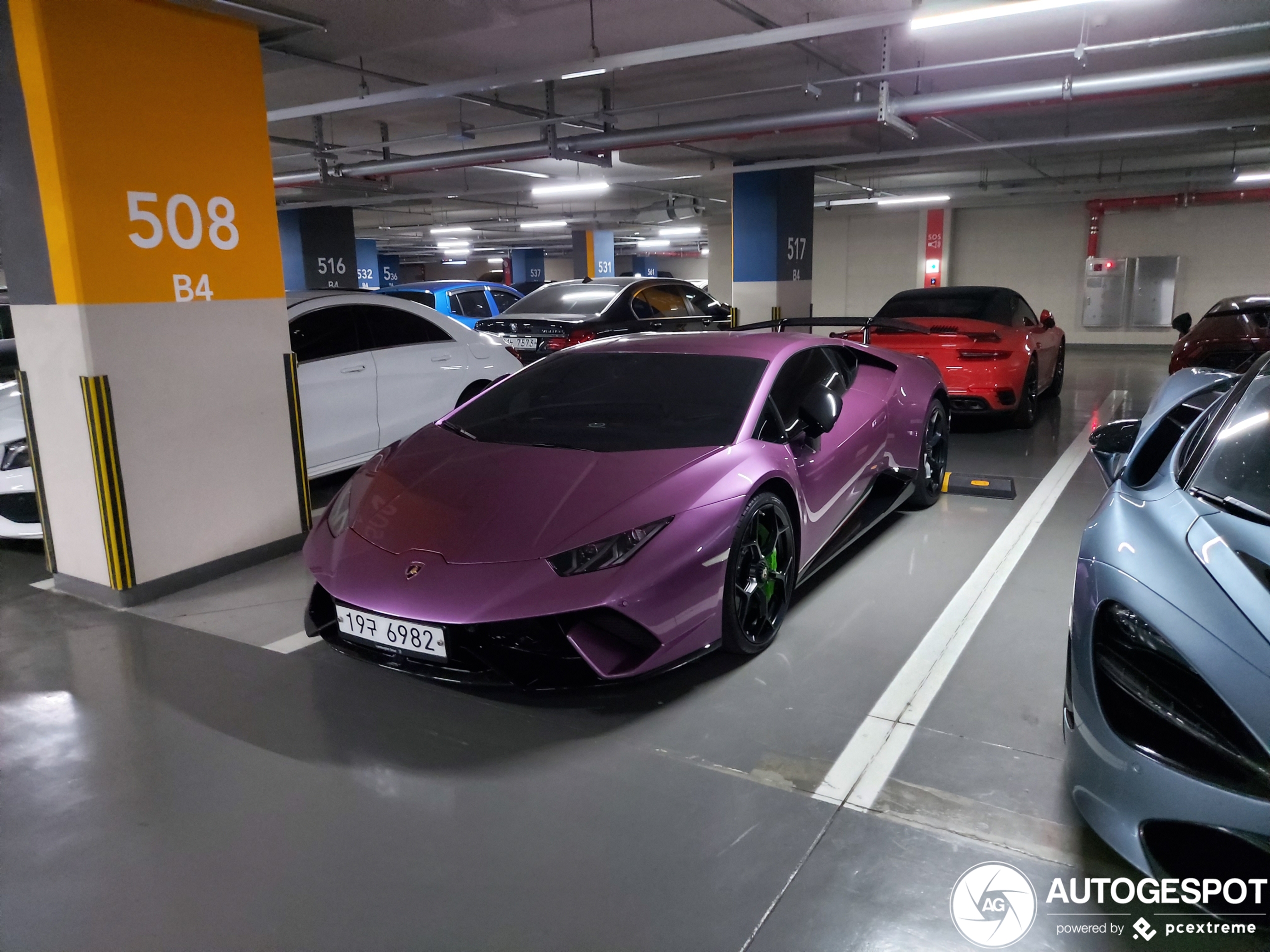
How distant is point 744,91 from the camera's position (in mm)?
9070

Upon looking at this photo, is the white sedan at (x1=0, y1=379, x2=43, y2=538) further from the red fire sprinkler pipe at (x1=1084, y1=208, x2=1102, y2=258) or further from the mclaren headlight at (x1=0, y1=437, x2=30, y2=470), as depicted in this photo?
the red fire sprinkler pipe at (x1=1084, y1=208, x2=1102, y2=258)

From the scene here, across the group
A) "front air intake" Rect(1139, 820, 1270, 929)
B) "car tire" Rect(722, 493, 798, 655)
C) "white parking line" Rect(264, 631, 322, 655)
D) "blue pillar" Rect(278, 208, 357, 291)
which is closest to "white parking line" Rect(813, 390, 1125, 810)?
"car tire" Rect(722, 493, 798, 655)

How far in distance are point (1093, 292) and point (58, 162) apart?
19898mm

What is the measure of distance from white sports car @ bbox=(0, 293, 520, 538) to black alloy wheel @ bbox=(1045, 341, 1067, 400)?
652 cm

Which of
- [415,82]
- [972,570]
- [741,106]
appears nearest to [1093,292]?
[741,106]

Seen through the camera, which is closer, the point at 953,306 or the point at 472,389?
the point at 472,389

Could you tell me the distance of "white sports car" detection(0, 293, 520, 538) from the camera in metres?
5.25

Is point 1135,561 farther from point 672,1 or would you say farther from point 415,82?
point 415,82

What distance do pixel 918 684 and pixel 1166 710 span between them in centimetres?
139

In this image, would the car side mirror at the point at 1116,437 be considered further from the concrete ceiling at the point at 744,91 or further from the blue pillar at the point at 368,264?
the blue pillar at the point at 368,264

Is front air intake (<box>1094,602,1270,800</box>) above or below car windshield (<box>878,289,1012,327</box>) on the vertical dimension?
below

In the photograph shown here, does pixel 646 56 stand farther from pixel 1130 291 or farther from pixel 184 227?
pixel 1130 291

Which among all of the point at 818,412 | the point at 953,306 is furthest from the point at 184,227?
the point at 953,306

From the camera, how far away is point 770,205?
1355cm
